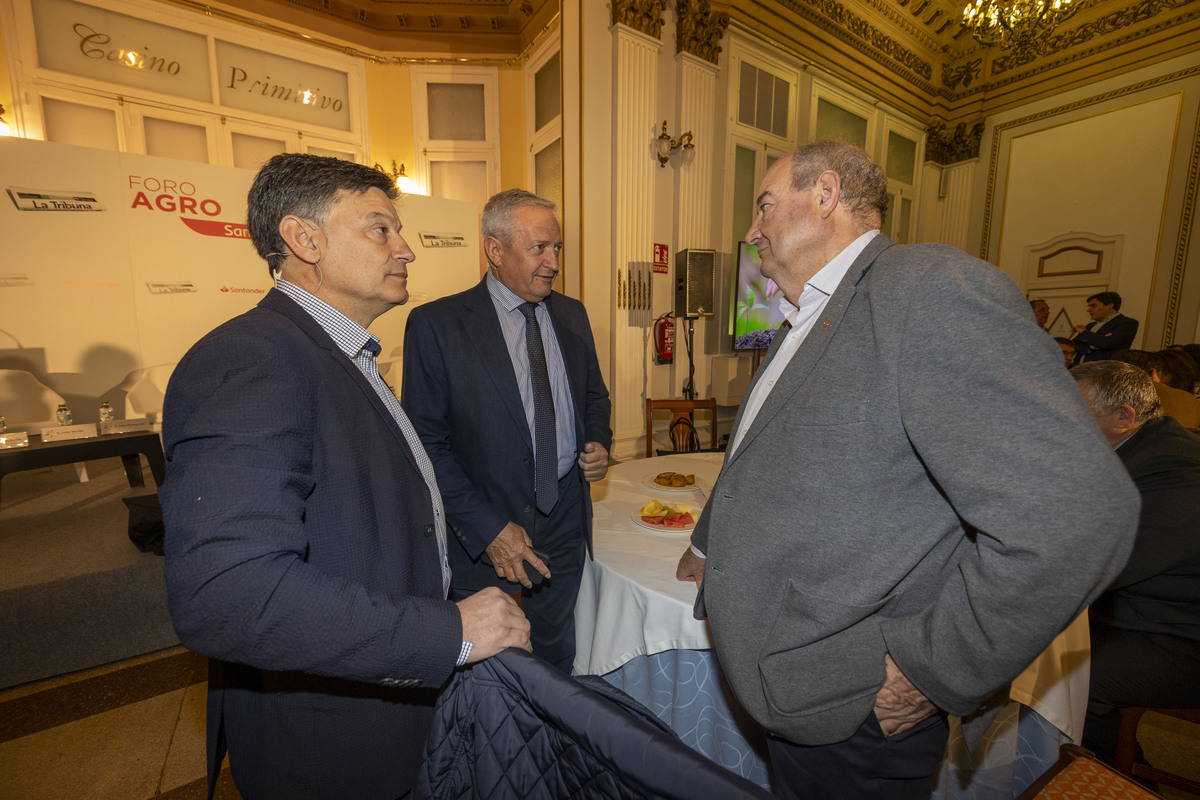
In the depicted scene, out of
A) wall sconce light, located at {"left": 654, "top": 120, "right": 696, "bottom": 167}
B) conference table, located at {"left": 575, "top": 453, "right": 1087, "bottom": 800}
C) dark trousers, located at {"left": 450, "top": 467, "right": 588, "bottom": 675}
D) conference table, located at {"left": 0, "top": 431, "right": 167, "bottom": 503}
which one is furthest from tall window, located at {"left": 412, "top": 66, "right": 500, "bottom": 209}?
conference table, located at {"left": 575, "top": 453, "right": 1087, "bottom": 800}

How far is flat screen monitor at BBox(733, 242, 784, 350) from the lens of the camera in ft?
18.4

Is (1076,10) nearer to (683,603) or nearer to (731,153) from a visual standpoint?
(731,153)

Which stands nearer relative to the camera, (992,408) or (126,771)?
(992,408)

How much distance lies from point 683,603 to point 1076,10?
10189 mm

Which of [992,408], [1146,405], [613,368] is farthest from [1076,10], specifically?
[992,408]

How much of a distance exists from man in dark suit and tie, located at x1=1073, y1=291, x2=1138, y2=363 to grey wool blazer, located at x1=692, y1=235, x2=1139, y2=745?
705cm

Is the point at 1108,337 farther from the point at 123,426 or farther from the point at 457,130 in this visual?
the point at 123,426

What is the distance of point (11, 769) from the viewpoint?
172cm

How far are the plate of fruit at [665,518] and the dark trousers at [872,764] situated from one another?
73 cm

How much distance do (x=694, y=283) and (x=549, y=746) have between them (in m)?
4.57

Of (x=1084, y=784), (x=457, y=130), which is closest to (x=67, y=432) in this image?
(x=1084, y=784)

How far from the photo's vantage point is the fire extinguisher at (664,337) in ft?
16.2

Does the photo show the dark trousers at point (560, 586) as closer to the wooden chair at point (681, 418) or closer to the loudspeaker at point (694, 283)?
the wooden chair at point (681, 418)

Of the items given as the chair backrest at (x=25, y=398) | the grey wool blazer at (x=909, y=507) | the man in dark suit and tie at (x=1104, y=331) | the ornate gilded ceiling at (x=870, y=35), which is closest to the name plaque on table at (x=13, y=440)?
the chair backrest at (x=25, y=398)
